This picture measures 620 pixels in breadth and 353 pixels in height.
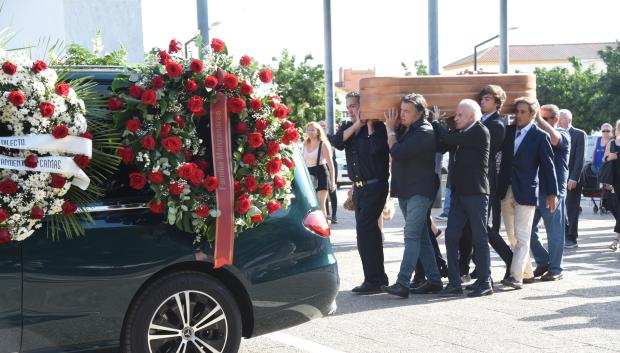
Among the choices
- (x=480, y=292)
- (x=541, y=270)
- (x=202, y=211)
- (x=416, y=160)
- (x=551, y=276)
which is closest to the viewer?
(x=202, y=211)

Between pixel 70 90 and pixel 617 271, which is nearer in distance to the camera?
pixel 70 90

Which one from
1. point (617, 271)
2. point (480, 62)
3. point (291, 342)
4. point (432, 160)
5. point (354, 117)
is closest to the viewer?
point (291, 342)

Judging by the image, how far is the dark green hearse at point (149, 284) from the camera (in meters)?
5.09

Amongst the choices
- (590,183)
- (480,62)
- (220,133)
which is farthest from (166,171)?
(480,62)

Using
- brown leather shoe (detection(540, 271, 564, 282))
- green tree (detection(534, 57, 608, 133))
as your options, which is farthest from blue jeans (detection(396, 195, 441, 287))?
green tree (detection(534, 57, 608, 133))

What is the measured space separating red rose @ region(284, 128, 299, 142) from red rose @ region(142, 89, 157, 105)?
2.97 ft

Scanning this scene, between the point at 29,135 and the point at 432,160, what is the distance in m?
4.46

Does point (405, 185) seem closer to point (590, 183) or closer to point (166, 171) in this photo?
point (166, 171)

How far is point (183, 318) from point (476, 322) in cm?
290

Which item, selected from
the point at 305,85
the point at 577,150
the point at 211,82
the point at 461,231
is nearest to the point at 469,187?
the point at 461,231

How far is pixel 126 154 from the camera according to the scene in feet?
17.4

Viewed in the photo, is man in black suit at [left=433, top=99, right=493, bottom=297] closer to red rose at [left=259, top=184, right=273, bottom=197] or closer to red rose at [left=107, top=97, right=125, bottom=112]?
red rose at [left=259, top=184, right=273, bottom=197]

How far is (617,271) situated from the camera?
1035 cm

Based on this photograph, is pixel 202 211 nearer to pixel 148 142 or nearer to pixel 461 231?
pixel 148 142
